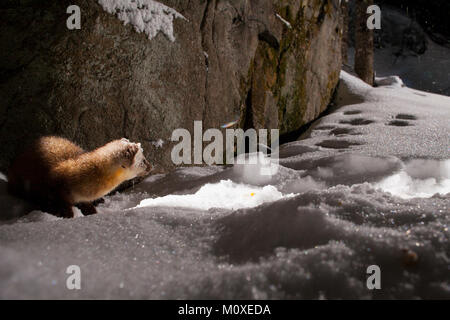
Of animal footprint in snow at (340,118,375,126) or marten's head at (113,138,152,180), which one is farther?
animal footprint in snow at (340,118,375,126)

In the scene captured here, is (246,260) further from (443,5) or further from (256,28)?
(443,5)

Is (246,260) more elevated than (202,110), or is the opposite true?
(202,110)

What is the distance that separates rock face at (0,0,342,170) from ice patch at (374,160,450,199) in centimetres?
210

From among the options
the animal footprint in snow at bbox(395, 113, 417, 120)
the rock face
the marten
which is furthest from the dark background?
the marten

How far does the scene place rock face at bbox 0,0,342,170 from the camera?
2.60 metres

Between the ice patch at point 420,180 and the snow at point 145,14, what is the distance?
8.01 feet

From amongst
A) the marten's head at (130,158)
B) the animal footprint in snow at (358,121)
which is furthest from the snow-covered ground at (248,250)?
the animal footprint in snow at (358,121)

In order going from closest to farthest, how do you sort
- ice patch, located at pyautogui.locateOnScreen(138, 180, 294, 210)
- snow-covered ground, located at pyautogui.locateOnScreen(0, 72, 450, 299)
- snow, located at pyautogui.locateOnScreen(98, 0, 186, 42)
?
1. snow-covered ground, located at pyautogui.locateOnScreen(0, 72, 450, 299)
2. ice patch, located at pyautogui.locateOnScreen(138, 180, 294, 210)
3. snow, located at pyautogui.locateOnScreen(98, 0, 186, 42)

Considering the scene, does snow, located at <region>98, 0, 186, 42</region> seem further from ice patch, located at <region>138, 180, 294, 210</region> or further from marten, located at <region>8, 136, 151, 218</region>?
ice patch, located at <region>138, 180, 294, 210</region>

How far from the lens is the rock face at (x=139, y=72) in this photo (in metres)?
2.60

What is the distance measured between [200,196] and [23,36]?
197cm

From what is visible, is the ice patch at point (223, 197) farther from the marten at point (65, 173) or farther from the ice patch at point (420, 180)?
the ice patch at point (420, 180)
